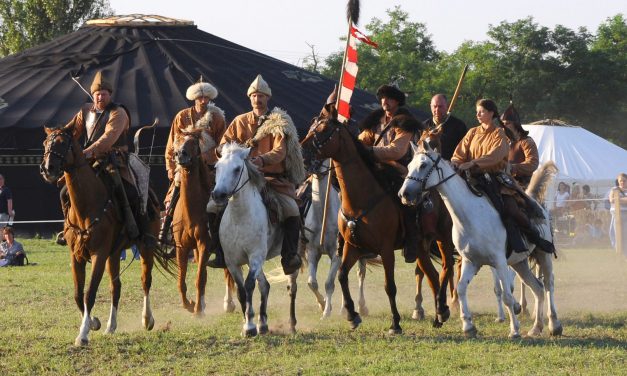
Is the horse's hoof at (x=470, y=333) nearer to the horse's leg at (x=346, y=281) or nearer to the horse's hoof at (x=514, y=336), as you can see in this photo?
the horse's hoof at (x=514, y=336)

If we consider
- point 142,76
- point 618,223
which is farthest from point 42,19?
point 618,223

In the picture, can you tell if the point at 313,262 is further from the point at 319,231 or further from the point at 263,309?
the point at 263,309

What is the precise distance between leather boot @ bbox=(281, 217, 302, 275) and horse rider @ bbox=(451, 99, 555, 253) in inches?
72.4

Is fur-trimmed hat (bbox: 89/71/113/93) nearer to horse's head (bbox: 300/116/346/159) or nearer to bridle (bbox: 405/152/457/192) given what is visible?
horse's head (bbox: 300/116/346/159)

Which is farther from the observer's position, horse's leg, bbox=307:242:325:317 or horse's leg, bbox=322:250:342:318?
horse's leg, bbox=307:242:325:317

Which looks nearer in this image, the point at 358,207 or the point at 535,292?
the point at 358,207

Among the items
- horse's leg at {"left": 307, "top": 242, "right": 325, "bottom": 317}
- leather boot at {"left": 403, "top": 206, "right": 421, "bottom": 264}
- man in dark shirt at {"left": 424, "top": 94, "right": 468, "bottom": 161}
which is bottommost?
horse's leg at {"left": 307, "top": 242, "right": 325, "bottom": 317}

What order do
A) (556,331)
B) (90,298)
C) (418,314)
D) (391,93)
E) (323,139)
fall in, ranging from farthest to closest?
(418,314), (391,93), (556,331), (323,139), (90,298)

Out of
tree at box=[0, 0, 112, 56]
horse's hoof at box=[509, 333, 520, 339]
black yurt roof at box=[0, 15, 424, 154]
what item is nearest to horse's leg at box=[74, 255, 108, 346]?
horse's hoof at box=[509, 333, 520, 339]

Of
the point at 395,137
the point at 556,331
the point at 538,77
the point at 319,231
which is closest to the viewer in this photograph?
the point at 556,331

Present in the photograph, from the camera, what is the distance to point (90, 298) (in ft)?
36.4

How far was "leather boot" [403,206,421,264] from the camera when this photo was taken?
1211 centimetres

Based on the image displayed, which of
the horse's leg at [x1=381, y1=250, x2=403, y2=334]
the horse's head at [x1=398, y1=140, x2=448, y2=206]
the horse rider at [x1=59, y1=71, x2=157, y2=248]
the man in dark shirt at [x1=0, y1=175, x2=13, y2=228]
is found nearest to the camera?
the horse's head at [x1=398, y1=140, x2=448, y2=206]

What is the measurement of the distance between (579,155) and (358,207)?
1030 inches
